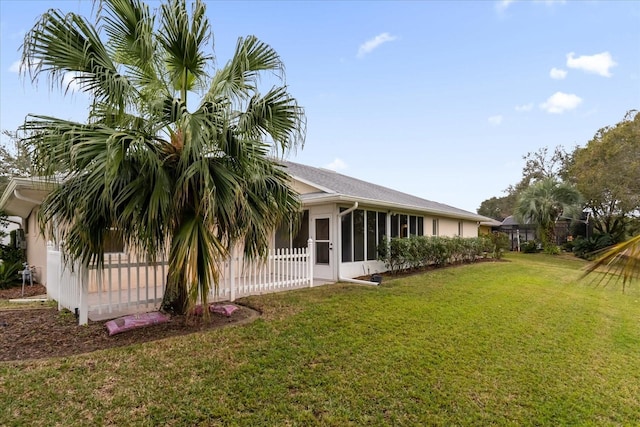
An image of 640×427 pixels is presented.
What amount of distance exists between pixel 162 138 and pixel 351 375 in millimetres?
4171

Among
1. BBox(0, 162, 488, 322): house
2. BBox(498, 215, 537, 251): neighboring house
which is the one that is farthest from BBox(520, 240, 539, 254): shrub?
BBox(0, 162, 488, 322): house

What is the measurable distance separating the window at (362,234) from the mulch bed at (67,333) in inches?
192

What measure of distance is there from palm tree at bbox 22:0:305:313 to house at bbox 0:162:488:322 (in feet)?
3.66

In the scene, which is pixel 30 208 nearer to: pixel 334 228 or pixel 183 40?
pixel 183 40

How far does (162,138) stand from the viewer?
16.1 feet

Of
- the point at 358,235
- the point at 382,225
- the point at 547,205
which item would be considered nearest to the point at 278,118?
the point at 358,235

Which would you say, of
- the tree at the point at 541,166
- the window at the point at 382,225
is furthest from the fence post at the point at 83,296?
the tree at the point at 541,166

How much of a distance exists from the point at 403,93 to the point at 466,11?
3.74m

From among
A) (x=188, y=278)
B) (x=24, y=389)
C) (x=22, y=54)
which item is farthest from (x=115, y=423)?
(x=22, y=54)

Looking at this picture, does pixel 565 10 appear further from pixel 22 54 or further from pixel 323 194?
pixel 22 54

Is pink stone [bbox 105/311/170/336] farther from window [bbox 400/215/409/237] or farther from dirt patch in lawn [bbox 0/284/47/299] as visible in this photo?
window [bbox 400/215/409/237]

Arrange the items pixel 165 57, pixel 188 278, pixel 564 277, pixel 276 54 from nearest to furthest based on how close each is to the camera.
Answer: pixel 188 278 < pixel 165 57 < pixel 276 54 < pixel 564 277

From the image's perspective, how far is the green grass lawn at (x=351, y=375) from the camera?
10.1 feet

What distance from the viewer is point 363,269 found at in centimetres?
1093
